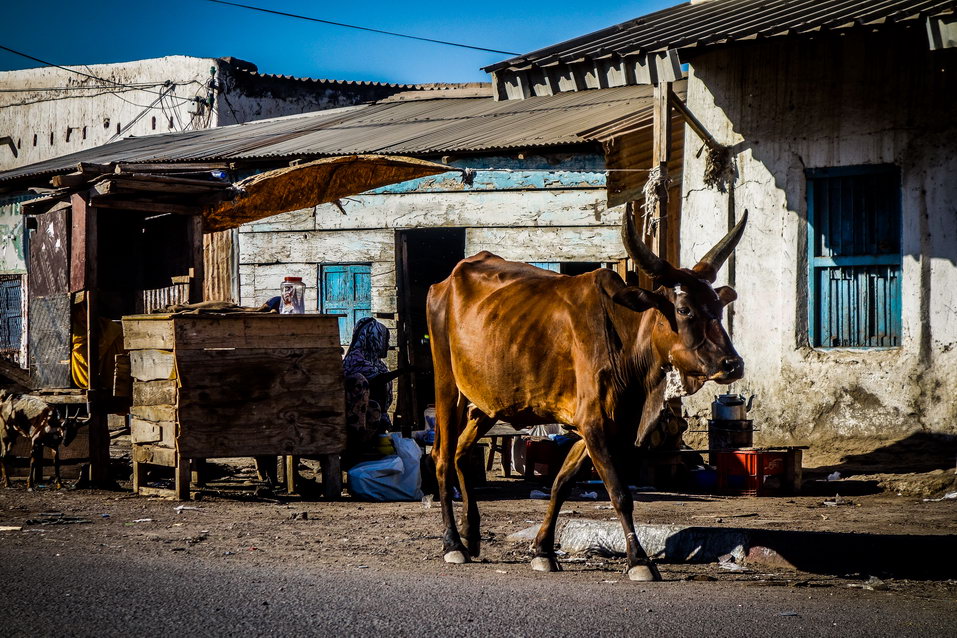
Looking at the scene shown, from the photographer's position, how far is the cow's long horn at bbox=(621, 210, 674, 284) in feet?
20.7

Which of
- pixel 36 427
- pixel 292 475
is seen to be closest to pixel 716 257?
pixel 292 475

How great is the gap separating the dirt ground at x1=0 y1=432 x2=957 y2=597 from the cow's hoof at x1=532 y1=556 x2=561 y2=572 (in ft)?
0.44

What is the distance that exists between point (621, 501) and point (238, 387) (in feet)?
15.2

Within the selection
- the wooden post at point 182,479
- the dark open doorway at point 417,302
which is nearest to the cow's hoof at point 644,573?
the wooden post at point 182,479

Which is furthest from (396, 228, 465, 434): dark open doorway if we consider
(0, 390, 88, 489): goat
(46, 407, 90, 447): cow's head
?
(0, 390, 88, 489): goat

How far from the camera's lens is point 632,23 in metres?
14.4

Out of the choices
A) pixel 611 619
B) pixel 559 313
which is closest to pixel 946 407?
pixel 559 313

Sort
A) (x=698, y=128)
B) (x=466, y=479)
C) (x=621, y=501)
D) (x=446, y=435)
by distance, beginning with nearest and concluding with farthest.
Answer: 1. (x=621, y=501)
2. (x=466, y=479)
3. (x=446, y=435)
4. (x=698, y=128)

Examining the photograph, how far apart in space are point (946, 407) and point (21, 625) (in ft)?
30.5

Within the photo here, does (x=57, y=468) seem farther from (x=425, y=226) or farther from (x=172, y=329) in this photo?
(x=425, y=226)

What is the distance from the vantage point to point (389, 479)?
33.9 feet

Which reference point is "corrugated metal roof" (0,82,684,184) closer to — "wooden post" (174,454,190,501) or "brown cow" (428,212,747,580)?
"wooden post" (174,454,190,501)

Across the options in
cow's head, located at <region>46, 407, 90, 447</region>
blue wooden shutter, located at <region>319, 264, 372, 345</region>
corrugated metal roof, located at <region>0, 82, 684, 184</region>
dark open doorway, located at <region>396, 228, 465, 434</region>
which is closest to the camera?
cow's head, located at <region>46, 407, 90, 447</region>

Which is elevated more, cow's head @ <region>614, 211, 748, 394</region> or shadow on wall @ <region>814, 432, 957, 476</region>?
cow's head @ <region>614, 211, 748, 394</region>
